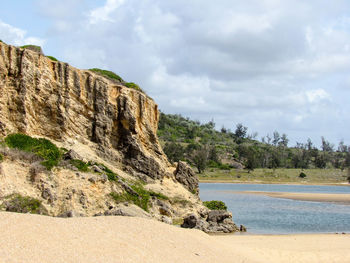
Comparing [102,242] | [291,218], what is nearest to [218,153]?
[291,218]

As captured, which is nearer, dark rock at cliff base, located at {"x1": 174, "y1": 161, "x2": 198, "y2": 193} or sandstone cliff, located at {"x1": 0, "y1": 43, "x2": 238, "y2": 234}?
sandstone cliff, located at {"x1": 0, "y1": 43, "x2": 238, "y2": 234}

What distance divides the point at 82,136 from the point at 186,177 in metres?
8.74

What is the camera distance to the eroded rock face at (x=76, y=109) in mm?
23062

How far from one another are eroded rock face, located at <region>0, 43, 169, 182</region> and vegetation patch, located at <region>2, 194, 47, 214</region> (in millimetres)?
4702

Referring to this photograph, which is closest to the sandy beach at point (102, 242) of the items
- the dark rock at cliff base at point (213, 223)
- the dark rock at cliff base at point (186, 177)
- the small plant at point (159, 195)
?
the dark rock at cliff base at point (213, 223)

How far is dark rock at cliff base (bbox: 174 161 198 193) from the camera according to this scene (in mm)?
30233

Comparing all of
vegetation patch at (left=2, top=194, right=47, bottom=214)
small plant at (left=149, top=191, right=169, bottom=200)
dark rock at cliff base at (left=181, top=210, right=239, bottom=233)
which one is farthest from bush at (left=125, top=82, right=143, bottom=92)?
vegetation patch at (left=2, top=194, right=47, bottom=214)

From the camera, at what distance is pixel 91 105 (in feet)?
87.6

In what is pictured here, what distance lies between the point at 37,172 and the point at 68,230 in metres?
10.2

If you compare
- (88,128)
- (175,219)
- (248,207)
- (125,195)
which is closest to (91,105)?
(88,128)

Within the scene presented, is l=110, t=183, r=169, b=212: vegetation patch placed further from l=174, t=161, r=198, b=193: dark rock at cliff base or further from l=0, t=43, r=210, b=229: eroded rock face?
l=174, t=161, r=198, b=193: dark rock at cliff base

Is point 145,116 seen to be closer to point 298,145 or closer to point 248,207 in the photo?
point 248,207

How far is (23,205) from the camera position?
1847 centimetres

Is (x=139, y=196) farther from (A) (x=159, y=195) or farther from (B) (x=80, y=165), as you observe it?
(B) (x=80, y=165)
